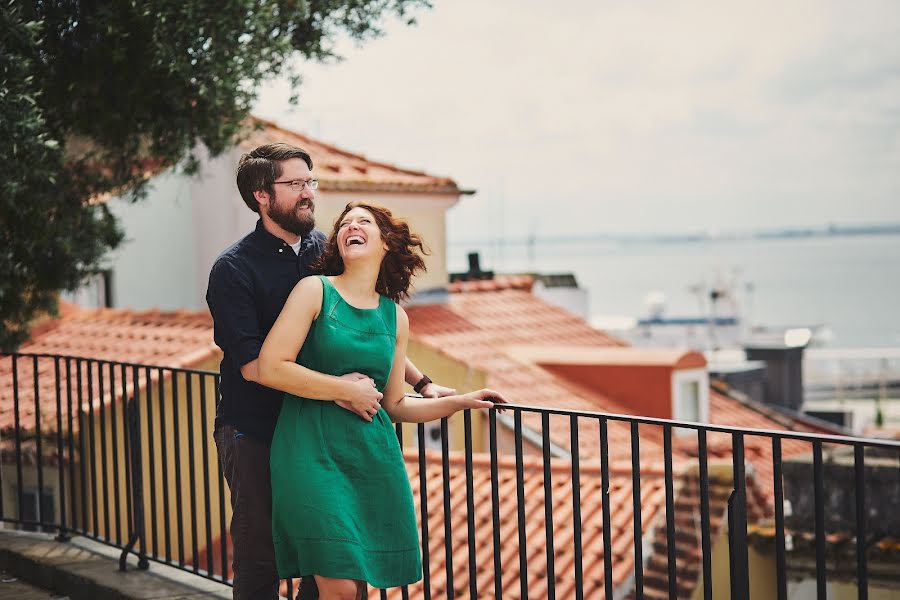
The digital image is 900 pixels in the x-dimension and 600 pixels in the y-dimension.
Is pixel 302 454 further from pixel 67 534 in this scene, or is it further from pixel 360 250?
pixel 67 534

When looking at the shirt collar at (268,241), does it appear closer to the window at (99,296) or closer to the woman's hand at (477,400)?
the woman's hand at (477,400)

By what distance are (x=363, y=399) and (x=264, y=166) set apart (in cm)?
78

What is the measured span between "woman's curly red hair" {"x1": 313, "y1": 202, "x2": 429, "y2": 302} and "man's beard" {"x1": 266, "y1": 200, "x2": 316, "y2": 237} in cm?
9

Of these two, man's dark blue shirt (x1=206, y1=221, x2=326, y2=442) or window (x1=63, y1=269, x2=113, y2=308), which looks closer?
man's dark blue shirt (x1=206, y1=221, x2=326, y2=442)

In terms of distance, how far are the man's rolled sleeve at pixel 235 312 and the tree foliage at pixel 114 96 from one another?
3245 millimetres

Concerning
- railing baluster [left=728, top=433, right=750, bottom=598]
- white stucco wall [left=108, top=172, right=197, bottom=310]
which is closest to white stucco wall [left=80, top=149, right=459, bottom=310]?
white stucco wall [left=108, top=172, right=197, bottom=310]

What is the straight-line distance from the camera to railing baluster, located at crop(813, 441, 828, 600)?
2910 millimetres

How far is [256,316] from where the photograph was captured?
330 cm

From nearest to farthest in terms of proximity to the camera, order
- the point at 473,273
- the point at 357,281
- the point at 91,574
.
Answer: the point at 357,281 → the point at 91,574 → the point at 473,273

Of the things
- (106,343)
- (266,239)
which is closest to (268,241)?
(266,239)

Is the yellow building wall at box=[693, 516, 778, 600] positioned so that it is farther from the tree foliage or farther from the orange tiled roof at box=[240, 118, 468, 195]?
the orange tiled roof at box=[240, 118, 468, 195]

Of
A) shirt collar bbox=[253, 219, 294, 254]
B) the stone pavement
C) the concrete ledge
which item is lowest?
the stone pavement

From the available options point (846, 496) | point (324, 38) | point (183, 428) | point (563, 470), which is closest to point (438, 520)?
point (563, 470)

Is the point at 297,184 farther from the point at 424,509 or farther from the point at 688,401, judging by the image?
the point at 688,401
